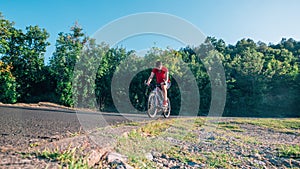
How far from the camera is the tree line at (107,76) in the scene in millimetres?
16078

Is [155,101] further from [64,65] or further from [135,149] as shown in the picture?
[64,65]

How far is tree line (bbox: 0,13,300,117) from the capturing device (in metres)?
16.1

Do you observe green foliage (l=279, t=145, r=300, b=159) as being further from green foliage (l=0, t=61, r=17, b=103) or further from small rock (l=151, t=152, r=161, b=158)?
green foliage (l=0, t=61, r=17, b=103)

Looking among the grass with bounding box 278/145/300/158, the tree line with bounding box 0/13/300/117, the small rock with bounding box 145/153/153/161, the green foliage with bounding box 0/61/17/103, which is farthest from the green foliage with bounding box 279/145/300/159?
the green foliage with bounding box 0/61/17/103

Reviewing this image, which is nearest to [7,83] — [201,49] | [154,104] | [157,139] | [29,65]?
[29,65]

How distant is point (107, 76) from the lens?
17.7 meters

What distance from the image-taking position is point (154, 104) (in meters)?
6.58

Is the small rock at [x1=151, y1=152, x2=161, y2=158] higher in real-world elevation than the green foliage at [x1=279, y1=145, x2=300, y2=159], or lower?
higher

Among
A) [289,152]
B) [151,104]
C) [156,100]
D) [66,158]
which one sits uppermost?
[156,100]

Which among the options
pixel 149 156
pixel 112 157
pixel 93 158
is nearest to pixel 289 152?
pixel 149 156

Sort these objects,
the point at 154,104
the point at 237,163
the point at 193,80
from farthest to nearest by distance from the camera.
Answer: the point at 193,80
the point at 154,104
the point at 237,163

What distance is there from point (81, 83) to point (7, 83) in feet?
15.6

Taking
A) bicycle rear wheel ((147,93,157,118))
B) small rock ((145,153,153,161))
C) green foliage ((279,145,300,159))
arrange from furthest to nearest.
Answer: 1. bicycle rear wheel ((147,93,157,118))
2. green foliage ((279,145,300,159))
3. small rock ((145,153,153,161))

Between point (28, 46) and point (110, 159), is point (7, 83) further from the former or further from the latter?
point (110, 159)
